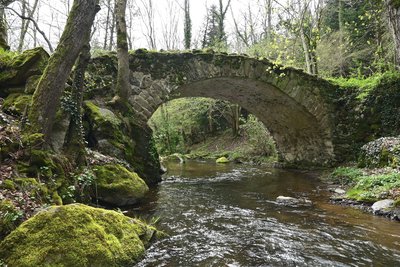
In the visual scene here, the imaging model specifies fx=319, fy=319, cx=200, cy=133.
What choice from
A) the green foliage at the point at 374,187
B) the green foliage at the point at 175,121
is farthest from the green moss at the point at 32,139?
the green foliage at the point at 175,121

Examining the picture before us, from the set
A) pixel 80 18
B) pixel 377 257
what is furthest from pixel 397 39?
pixel 80 18

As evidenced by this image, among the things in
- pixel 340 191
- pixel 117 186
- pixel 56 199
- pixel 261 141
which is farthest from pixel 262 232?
pixel 261 141

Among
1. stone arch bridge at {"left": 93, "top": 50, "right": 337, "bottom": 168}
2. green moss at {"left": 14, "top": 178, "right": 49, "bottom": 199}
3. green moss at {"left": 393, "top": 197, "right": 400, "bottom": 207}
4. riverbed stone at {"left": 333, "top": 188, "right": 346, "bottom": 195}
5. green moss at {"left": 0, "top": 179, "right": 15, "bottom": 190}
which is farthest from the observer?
stone arch bridge at {"left": 93, "top": 50, "right": 337, "bottom": 168}

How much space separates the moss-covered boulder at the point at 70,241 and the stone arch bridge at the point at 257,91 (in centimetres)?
518

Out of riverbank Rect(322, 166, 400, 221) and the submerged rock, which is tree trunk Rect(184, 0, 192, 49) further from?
the submerged rock

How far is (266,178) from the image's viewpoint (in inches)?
404

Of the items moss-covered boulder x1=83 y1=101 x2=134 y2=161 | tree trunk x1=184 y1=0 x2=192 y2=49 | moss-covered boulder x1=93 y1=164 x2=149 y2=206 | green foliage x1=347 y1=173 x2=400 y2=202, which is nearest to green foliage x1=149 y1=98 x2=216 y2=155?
tree trunk x1=184 y1=0 x2=192 y2=49

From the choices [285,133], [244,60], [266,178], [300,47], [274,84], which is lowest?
[266,178]

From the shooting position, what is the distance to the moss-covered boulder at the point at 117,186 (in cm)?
534

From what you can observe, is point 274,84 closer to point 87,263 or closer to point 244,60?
point 244,60

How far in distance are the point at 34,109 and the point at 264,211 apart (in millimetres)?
4060

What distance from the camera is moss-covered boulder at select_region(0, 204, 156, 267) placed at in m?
2.68

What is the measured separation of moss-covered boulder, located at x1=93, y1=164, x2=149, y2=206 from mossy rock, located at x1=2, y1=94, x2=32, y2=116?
153cm

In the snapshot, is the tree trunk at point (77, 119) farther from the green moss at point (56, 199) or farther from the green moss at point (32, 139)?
the green moss at point (56, 199)
